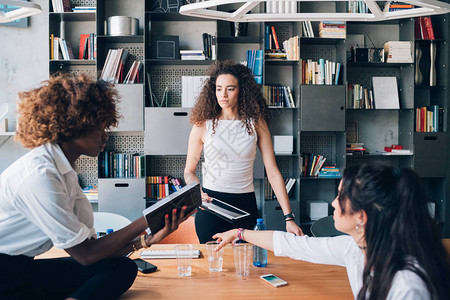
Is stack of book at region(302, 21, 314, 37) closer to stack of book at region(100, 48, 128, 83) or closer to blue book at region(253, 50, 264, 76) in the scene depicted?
blue book at region(253, 50, 264, 76)

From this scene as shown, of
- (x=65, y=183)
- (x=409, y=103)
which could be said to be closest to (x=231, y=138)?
(x=65, y=183)

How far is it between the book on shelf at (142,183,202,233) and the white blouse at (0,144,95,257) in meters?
0.21

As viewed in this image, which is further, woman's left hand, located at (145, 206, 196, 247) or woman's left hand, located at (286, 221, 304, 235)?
woman's left hand, located at (286, 221, 304, 235)

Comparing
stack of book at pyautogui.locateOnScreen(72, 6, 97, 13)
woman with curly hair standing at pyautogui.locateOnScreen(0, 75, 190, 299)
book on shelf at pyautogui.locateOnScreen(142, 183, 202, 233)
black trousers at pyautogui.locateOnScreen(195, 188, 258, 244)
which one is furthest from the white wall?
book on shelf at pyautogui.locateOnScreen(142, 183, 202, 233)

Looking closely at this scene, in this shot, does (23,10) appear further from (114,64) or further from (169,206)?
(114,64)

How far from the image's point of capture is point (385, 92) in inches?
165

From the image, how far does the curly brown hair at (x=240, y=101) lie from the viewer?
7.81 ft

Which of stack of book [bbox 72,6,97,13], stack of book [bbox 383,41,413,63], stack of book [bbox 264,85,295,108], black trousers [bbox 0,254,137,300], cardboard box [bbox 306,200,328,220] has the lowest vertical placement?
cardboard box [bbox 306,200,328,220]

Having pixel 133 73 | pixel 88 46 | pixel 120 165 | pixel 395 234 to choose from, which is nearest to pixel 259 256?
pixel 395 234

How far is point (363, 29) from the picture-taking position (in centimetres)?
434

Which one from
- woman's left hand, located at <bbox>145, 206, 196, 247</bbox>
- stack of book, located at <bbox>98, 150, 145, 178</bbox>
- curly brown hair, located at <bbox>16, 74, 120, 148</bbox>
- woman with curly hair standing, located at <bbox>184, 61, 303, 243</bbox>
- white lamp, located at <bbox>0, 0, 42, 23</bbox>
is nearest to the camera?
curly brown hair, located at <bbox>16, 74, 120, 148</bbox>

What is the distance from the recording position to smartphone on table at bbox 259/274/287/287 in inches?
54.3

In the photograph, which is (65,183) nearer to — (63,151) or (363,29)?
(63,151)

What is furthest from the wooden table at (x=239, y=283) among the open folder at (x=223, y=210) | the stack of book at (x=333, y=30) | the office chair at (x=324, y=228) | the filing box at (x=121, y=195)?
the stack of book at (x=333, y=30)
